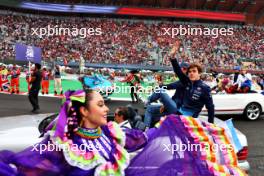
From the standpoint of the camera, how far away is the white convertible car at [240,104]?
1005 cm

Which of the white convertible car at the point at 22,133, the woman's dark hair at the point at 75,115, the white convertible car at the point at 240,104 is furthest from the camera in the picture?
the white convertible car at the point at 240,104

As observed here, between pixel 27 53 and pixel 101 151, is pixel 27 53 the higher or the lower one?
the higher one

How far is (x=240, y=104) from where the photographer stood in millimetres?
10250

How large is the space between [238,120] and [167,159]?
7.93 metres

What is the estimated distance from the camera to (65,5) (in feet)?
133

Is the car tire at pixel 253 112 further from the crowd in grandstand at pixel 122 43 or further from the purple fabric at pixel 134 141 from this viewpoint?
the crowd in grandstand at pixel 122 43

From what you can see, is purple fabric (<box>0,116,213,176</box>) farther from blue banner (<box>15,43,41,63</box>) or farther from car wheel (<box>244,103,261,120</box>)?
blue banner (<box>15,43,41,63</box>)

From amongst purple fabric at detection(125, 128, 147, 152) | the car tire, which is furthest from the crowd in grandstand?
purple fabric at detection(125, 128, 147, 152)

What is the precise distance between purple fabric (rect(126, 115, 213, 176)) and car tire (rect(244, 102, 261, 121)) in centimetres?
781

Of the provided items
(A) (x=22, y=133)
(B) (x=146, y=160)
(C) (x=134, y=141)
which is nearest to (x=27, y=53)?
(A) (x=22, y=133)

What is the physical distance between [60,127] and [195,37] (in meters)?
36.8

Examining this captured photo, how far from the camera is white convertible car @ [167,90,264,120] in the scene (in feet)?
33.0

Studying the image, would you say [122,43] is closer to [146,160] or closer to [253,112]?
[253,112]

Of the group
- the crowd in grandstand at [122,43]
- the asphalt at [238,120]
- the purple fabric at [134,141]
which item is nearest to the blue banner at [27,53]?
the asphalt at [238,120]
